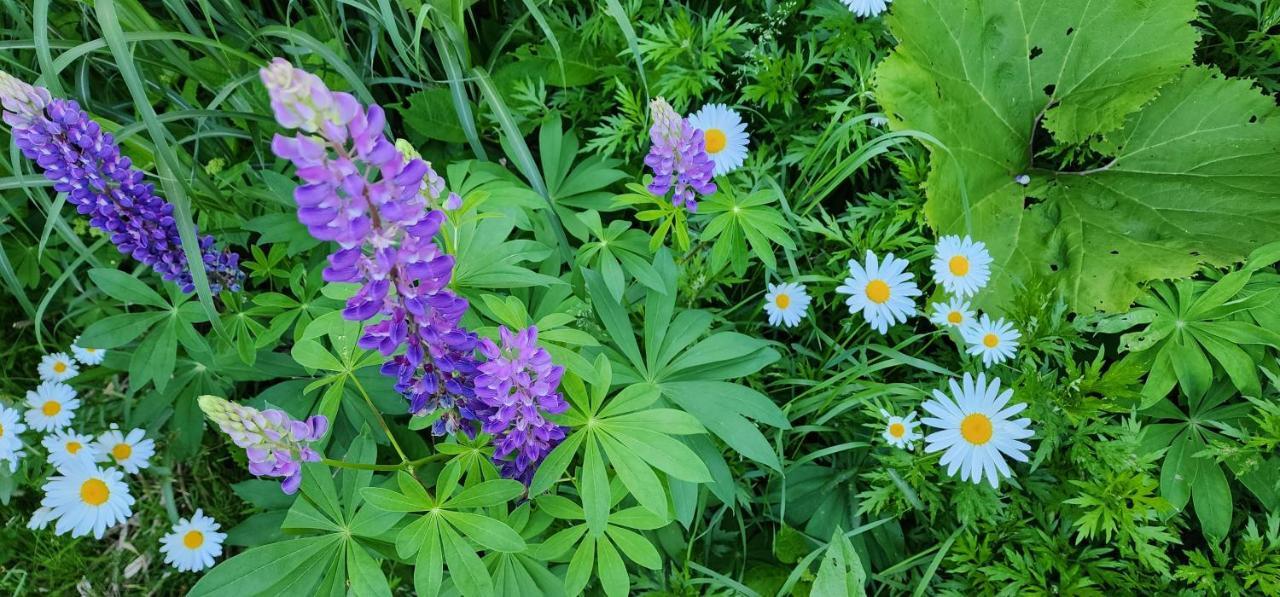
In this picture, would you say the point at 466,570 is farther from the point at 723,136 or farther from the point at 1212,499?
the point at 1212,499

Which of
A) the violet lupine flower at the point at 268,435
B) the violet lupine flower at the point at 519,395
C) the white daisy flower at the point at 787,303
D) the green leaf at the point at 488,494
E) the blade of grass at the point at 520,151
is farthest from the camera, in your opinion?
the blade of grass at the point at 520,151

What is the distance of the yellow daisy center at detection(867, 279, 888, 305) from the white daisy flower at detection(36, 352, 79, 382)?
96.0 inches

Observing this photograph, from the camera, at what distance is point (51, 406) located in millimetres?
2330

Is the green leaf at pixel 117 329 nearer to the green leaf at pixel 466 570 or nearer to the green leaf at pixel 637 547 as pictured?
the green leaf at pixel 466 570

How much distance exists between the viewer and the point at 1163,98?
90.2 inches

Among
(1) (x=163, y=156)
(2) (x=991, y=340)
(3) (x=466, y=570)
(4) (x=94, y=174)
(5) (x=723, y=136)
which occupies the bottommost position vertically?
(3) (x=466, y=570)

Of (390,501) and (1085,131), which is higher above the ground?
(1085,131)

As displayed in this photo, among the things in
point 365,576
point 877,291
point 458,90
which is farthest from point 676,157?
point 365,576

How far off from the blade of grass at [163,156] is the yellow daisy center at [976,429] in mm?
1721

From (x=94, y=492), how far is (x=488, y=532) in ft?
5.15

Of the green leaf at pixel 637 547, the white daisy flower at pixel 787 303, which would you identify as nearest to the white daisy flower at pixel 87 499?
the green leaf at pixel 637 547

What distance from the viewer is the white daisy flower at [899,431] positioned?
172 centimetres

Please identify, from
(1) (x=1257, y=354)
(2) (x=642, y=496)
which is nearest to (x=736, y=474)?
(2) (x=642, y=496)

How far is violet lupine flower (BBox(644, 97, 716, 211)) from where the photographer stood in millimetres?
1567
